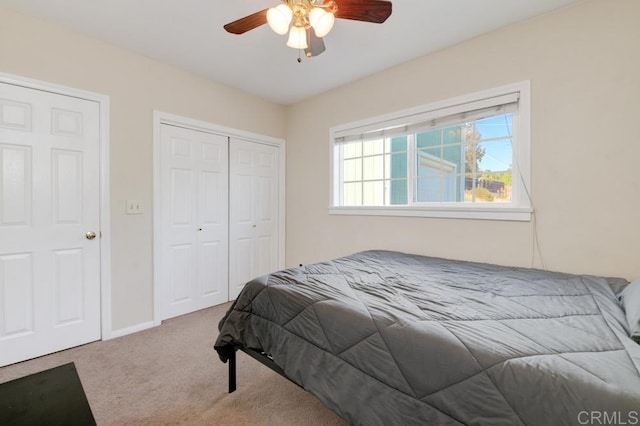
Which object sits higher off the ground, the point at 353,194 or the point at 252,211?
the point at 353,194

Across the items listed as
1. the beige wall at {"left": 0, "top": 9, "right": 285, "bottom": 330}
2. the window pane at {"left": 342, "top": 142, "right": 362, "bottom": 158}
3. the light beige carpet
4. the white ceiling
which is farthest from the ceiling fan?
the light beige carpet

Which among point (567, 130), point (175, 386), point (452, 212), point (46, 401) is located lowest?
point (175, 386)

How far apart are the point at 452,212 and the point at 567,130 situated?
965 mm

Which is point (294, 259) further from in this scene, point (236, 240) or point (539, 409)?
point (539, 409)

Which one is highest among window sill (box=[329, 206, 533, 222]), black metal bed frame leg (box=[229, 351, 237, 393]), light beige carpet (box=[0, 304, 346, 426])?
window sill (box=[329, 206, 533, 222])

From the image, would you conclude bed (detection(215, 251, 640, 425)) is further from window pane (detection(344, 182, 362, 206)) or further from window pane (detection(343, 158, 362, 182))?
window pane (detection(343, 158, 362, 182))

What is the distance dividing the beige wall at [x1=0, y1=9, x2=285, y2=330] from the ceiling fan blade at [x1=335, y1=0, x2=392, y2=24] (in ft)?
6.95

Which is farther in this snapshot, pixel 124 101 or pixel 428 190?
pixel 428 190

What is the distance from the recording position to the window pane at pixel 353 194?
3.39 m

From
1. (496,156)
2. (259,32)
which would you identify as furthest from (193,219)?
(496,156)

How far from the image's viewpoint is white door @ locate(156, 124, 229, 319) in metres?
2.96

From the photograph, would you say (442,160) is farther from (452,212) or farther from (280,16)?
(280,16)

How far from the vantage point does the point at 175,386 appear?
1862 millimetres

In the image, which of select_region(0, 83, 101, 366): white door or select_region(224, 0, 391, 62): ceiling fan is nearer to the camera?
select_region(224, 0, 391, 62): ceiling fan
